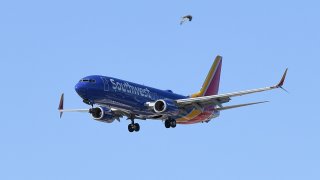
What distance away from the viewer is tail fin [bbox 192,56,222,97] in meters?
107

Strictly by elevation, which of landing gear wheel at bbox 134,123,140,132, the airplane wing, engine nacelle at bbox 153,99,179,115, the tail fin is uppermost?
the tail fin

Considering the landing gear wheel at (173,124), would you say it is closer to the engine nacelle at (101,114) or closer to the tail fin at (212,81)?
the engine nacelle at (101,114)

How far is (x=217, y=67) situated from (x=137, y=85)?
21313mm

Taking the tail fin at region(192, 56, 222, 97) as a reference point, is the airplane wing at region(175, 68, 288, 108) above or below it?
below

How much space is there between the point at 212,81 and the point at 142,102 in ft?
63.9

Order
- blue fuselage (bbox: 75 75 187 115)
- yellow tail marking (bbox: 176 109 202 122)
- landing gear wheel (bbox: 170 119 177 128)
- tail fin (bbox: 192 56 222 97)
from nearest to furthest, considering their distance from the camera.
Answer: blue fuselage (bbox: 75 75 187 115) < landing gear wheel (bbox: 170 119 177 128) < yellow tail marking (bbox: 176 109 202 122) < tail fin (bbox: 192 56 222 97)

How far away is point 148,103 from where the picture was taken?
92.8m

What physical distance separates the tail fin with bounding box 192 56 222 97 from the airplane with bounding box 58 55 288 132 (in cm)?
532

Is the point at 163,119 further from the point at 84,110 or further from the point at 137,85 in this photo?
the point at 84,110

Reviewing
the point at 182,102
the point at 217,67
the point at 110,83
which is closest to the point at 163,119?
the point at 182,102

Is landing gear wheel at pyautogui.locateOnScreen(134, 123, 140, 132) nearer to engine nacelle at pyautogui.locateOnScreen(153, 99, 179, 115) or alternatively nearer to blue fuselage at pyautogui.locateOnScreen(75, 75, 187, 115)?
blue fuselage at pyautogui.locateOnScreen(75, 75, 187, 115)

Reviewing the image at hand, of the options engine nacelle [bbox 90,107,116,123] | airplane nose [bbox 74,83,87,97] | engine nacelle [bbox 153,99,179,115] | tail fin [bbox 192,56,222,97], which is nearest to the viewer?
airplane nose [bbox 74,83,87,97]

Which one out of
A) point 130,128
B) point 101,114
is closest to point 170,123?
point 130,128

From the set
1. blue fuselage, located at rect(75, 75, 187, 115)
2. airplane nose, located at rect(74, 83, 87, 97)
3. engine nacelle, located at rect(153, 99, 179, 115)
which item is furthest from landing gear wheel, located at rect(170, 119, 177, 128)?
airplane nose, located at rect(74, 83, 87, 97)
